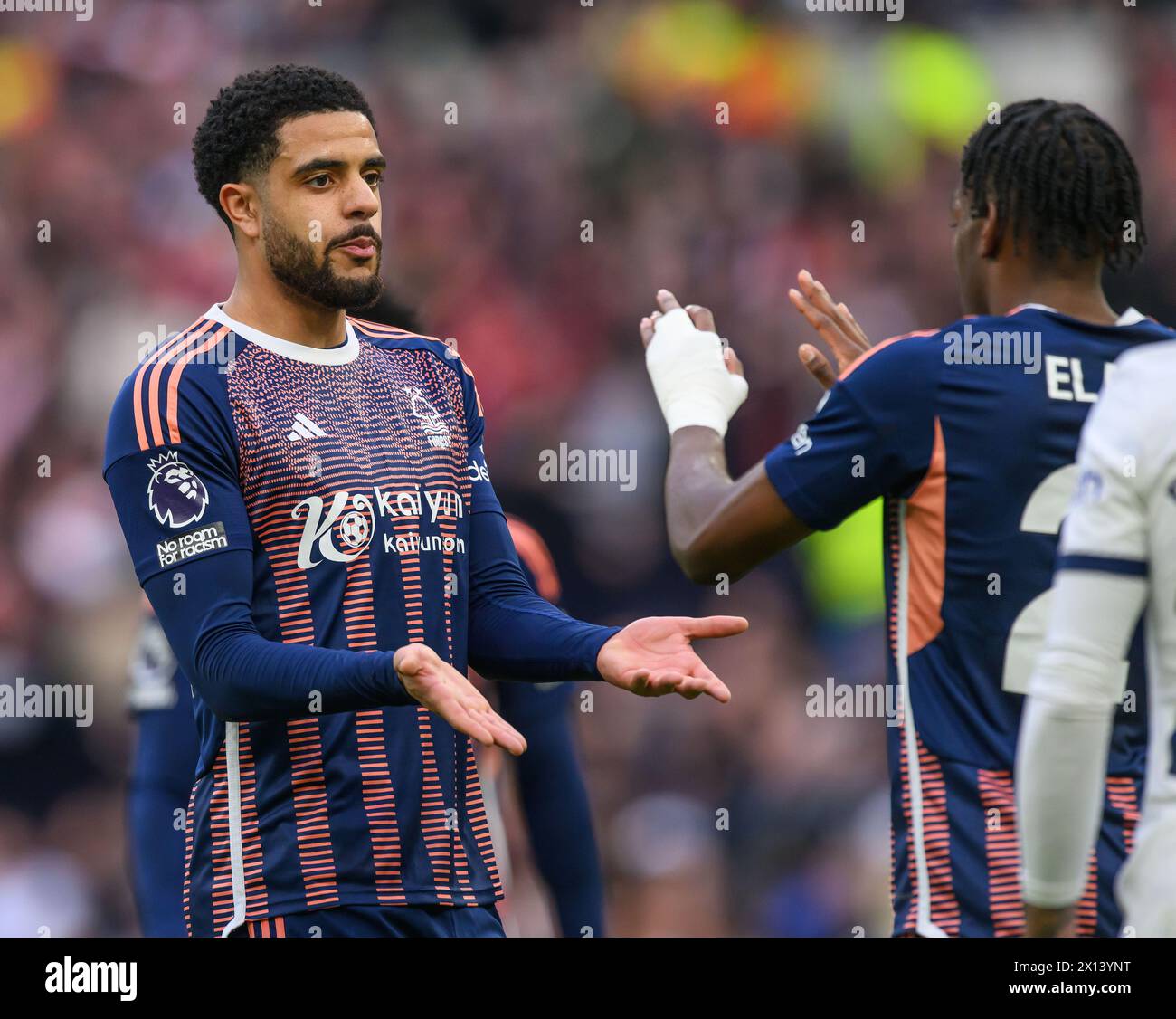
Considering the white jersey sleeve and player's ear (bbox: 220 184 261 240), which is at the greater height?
player's ear (bbox: 220 184 261 240)

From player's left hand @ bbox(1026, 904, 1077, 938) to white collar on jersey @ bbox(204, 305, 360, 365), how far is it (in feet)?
5.25

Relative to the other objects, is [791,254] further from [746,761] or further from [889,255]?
[746,761]

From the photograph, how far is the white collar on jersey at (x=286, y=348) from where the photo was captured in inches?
130

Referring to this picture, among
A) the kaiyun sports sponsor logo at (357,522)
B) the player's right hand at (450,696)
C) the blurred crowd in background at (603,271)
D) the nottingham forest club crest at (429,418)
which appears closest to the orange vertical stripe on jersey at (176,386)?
the kaiyun sports sponsor logo at (357,522)

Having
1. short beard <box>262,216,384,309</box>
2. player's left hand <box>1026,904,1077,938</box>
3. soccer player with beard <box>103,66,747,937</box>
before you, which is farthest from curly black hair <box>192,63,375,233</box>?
player's left hand <box>1026,904,1077,938</box>

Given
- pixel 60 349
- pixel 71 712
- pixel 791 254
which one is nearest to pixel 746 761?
pixel 791 254

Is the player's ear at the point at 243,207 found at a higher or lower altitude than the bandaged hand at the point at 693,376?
higher

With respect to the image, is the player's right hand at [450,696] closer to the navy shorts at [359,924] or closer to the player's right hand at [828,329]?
the navy shorts at [359,924]

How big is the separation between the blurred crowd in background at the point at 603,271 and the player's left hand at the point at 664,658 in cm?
375

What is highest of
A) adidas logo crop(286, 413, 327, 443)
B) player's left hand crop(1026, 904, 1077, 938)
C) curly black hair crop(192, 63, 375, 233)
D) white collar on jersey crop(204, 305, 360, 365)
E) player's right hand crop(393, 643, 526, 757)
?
curly black hair crop(192, 63, 375, 233)

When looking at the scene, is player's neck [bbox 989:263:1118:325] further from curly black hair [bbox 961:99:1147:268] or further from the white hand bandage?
the white hand bandage

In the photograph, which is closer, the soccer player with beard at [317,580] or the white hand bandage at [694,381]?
the soccer player with beard at [317,580]

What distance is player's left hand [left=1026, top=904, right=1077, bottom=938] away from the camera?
258cm
